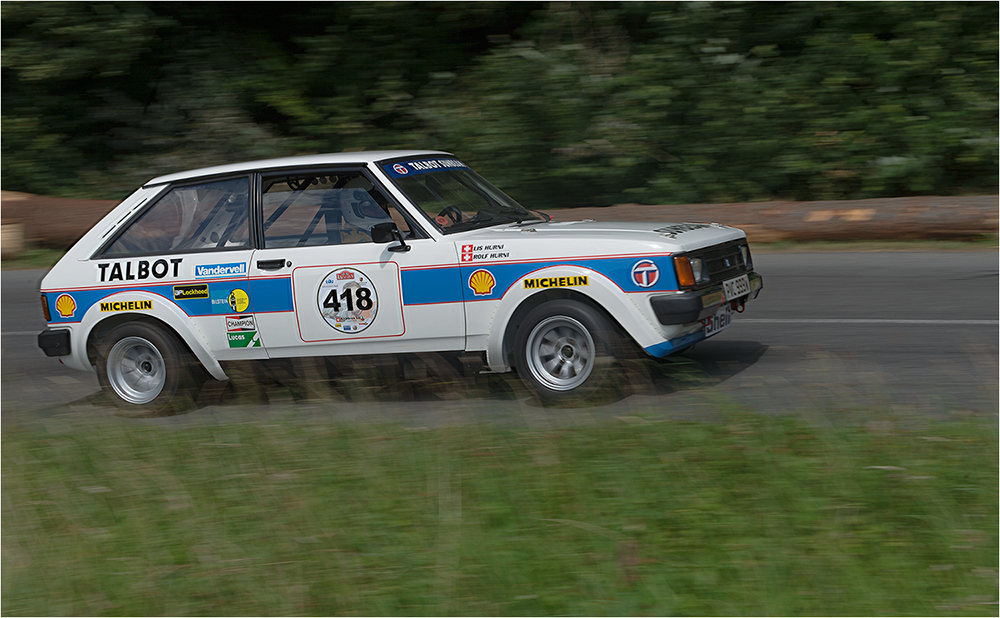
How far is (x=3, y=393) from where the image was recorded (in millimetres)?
8219

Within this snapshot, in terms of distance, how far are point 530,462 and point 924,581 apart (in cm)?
205

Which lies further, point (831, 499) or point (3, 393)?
point (3, 393)

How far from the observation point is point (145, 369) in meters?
7.31

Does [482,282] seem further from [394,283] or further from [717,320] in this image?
[717,320]

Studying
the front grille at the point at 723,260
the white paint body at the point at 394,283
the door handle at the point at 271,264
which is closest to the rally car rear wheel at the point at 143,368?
the white paint body at the point at 394,283

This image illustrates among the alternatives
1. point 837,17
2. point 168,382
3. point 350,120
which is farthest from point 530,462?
point 350,120

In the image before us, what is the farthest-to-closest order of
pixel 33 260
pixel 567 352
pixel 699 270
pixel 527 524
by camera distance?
pixel 33 260, pixel 567 352, pixel 699 270, pixel 527 524

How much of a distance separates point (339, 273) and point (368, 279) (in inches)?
8.1

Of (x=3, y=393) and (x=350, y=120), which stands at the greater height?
(x=350, y=120)

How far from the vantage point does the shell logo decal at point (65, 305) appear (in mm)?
7188

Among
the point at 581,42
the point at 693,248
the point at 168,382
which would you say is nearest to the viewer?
the point at 693,248

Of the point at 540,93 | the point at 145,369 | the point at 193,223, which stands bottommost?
the point at 145,369

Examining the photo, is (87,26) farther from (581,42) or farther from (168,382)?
(168,382)

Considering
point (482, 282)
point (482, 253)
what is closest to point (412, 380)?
point (482, 282)
